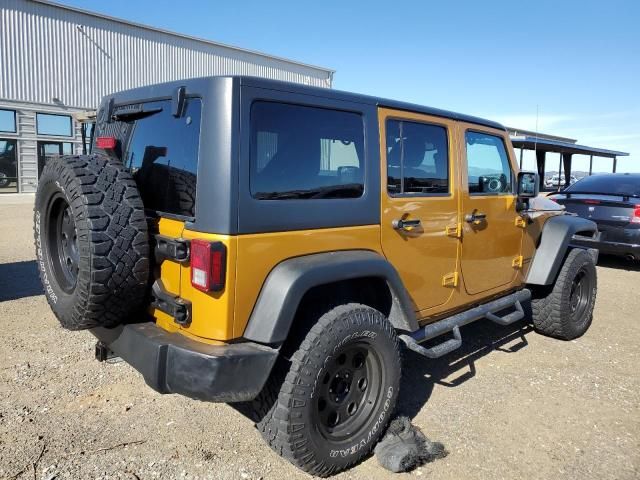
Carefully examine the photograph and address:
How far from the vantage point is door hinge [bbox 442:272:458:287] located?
11.4ft

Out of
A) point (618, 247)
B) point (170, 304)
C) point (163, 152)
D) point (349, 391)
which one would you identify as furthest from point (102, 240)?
point (618, 247)

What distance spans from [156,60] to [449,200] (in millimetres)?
23089

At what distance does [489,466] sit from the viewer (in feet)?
9.31

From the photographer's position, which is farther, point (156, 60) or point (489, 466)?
point (156, 60)

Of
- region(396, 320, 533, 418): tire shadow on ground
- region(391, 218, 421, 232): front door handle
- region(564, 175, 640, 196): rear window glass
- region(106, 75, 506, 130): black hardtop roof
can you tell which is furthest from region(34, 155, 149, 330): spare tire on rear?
region(564, 175, 640, 196): rear window glass

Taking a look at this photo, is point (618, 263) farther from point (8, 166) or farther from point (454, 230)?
point (8, 166)

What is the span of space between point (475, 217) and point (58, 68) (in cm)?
2212

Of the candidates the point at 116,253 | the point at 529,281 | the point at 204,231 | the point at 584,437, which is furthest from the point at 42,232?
the point at 529,281

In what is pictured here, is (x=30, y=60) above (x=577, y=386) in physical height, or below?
above

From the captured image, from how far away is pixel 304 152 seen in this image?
2.68 meters

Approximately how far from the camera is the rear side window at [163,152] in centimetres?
249

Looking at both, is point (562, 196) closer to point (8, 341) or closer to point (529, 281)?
point (529, 281)

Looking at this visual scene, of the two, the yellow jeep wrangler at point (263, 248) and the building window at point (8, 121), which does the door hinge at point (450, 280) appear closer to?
the yellow jeep wrangler at point (263, 248)

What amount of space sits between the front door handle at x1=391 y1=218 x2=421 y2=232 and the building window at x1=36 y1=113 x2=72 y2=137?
21.8 metres
